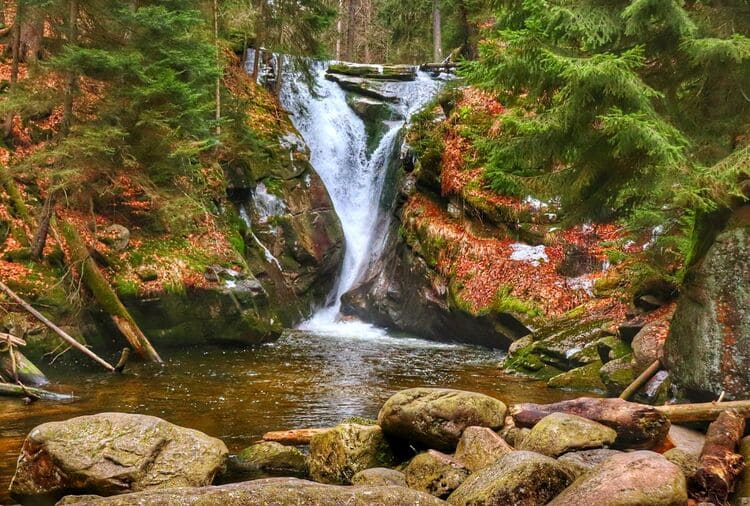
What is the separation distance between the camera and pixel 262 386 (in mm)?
9938

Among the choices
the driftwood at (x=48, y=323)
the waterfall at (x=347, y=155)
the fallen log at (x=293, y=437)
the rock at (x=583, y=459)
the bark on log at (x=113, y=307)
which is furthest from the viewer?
the waterfall at (x=347, y=155)

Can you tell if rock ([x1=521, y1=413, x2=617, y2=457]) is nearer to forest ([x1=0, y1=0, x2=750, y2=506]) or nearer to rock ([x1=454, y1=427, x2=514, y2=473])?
forest ([x1=0, y1=0, x2=750, y2=506])

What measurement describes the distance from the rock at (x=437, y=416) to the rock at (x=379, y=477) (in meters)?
0.64

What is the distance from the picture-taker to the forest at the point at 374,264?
18.5 feet

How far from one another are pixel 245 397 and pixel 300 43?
15.5 meters

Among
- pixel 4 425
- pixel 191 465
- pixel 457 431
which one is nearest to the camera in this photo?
pixel 191 465

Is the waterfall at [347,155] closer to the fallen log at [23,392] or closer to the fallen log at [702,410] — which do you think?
the fallen log at [23,392]

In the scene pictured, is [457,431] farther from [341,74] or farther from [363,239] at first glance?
[341,74]

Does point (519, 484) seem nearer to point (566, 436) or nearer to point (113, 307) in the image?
point (566, 436)

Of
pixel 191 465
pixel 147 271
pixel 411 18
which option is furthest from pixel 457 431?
pixel 411 18

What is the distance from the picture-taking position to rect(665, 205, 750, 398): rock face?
20.4 feet

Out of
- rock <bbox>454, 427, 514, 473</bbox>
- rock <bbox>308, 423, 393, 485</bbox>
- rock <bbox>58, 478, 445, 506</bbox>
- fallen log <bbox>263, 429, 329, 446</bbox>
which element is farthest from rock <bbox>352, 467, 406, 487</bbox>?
fallen log <bbox>263, 429, 329, 446</bbox>

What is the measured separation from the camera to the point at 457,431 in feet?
20.4

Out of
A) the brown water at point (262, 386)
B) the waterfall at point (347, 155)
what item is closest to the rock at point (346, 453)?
the brown water at point (262, 386)
